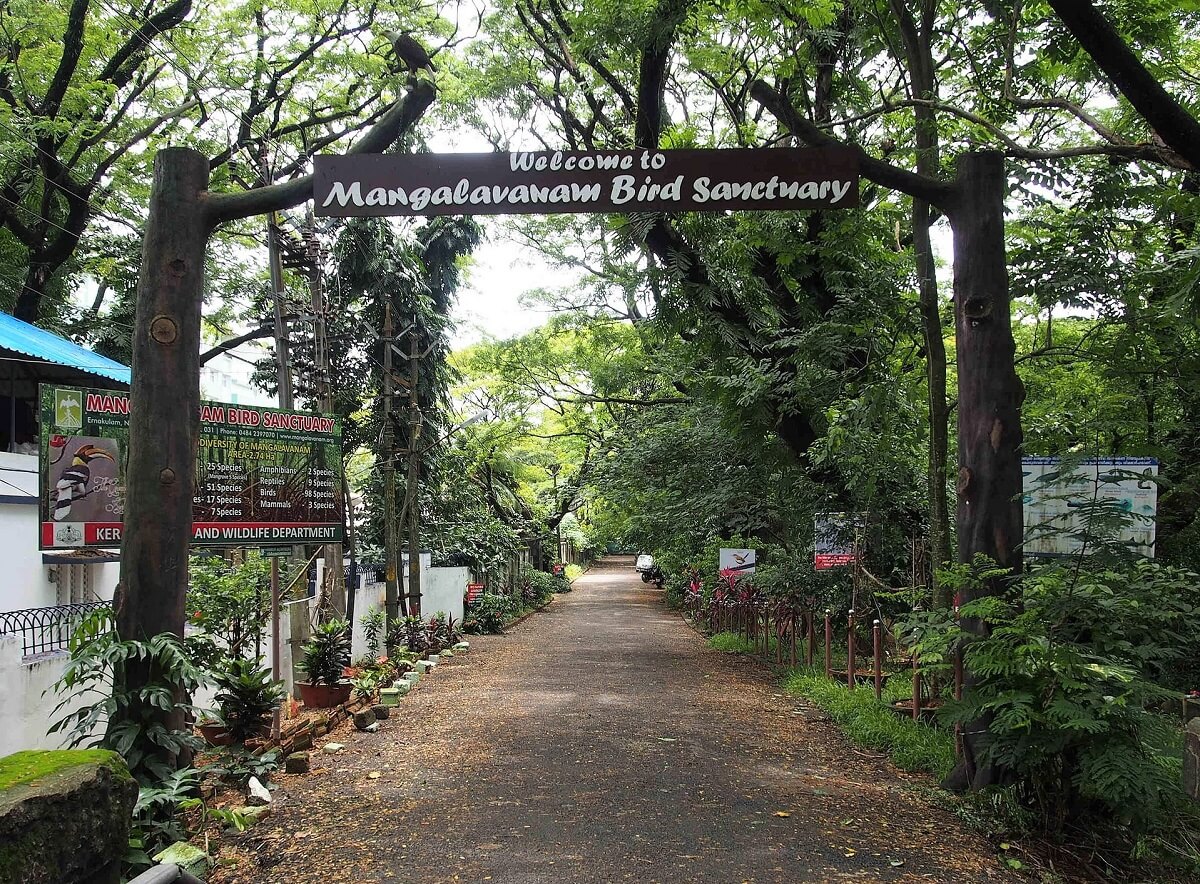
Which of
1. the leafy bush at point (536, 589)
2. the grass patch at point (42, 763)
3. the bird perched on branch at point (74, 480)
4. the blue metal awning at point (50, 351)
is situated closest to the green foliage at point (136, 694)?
the grass patch at point (42, 763)

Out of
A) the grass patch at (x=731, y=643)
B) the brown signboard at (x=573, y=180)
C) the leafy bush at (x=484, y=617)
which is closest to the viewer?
the brown signboard at (x=573, y=180)

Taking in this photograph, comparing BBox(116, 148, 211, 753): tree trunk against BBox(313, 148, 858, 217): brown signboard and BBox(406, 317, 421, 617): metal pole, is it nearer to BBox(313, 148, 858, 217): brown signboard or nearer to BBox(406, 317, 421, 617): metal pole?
BBox(313, 148, 858, 217): brown signboard

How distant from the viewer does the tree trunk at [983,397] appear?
5.40m

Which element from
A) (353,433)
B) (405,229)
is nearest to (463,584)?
(353,433)

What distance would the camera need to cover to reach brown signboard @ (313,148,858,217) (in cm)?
559

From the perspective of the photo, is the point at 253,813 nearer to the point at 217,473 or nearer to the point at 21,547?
the point at 217,473

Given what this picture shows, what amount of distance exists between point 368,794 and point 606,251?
15.0 m

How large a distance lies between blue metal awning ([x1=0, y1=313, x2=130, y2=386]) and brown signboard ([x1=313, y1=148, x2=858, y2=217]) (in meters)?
7.25

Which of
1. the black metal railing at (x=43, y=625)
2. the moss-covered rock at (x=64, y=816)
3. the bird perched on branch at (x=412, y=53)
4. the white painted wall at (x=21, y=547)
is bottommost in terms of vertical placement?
the moss-covered rock at (x=64, y=816)

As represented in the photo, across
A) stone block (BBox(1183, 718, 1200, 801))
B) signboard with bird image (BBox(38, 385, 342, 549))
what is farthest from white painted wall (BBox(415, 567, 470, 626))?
stone block (BBox(1183, 718, 1200, 801))

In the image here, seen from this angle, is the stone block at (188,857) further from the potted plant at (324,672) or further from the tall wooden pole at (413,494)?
the tall wooden pole at (413,494)

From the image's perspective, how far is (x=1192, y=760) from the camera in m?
5.19

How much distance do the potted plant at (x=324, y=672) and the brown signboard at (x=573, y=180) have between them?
18.8 feet

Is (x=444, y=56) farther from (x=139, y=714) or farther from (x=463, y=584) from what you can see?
(x=139, y=714)
